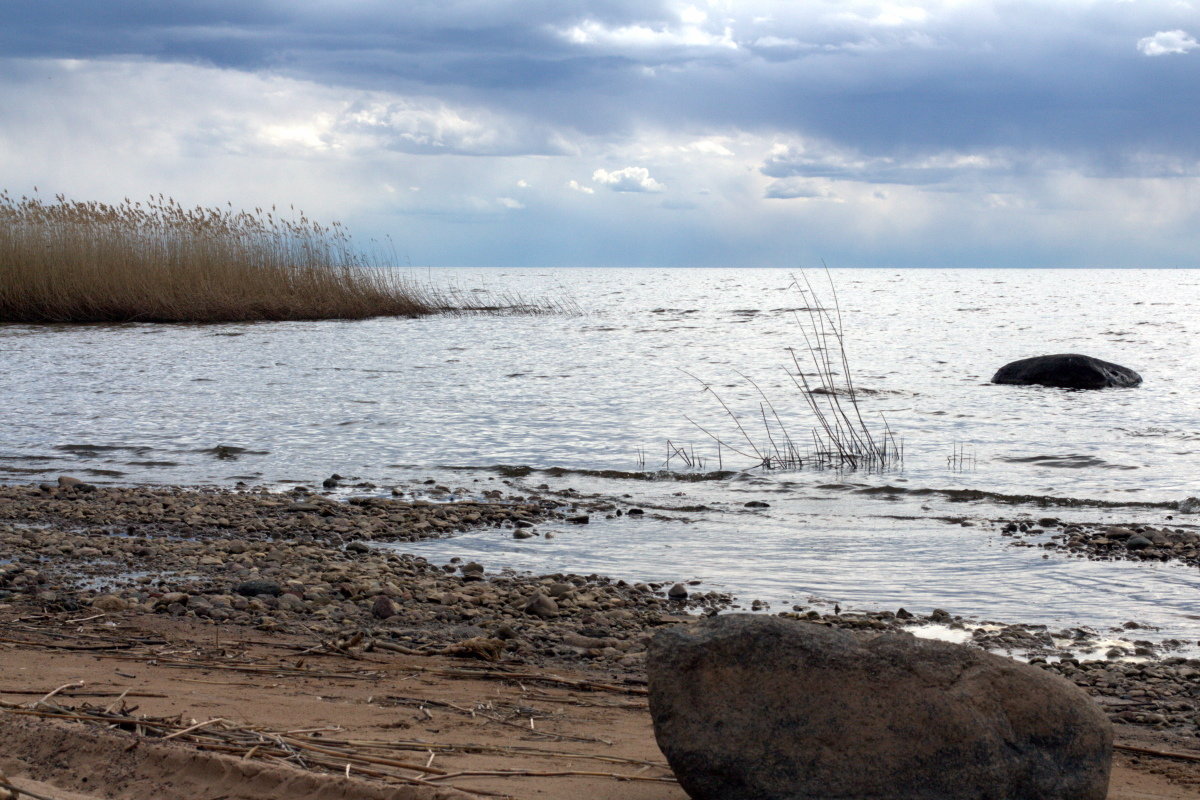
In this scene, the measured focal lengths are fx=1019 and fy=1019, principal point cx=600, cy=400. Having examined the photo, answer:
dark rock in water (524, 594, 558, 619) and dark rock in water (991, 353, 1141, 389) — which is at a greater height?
dark rock in water (991, 353, 1141, 389)

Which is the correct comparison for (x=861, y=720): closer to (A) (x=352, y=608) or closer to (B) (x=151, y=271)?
(A) (x=352, y=608)

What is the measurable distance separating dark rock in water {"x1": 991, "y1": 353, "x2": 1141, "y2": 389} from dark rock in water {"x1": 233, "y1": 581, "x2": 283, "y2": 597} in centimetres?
1299

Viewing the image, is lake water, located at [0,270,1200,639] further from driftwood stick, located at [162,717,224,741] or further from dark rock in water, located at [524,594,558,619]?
driftwood stick, located at [162,717,224,741]

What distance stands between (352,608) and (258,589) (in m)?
0.51

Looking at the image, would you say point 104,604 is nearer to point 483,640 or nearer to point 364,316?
point 483,640

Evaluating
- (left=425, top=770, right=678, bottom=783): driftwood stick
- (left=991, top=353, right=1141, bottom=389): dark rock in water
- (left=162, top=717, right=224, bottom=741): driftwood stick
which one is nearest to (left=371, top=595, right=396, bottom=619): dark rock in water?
(left=162, top=717, right=224, bottom=741): driftwood stick

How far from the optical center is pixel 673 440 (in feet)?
35.4

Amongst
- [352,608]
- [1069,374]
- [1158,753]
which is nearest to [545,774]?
[1158,753]

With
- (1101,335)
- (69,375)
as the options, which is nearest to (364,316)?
(69,375)

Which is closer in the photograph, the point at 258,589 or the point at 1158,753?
the point at 1158,753

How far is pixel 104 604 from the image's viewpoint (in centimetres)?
449

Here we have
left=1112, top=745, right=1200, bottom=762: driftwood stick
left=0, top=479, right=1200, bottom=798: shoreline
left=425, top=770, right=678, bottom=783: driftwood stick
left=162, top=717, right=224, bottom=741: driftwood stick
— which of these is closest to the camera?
left=425, top=770, right=678, bottom=783: driftwood stick

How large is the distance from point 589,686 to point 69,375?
14599 mm

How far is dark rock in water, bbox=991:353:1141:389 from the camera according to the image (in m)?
14.9
